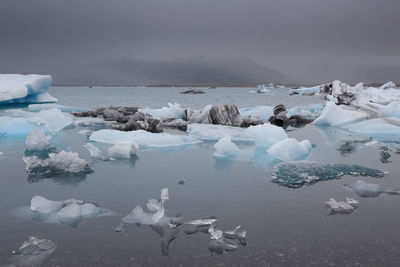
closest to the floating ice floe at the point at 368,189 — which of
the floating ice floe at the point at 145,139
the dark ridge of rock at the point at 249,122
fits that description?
the floating ice floe at the point at 145,139

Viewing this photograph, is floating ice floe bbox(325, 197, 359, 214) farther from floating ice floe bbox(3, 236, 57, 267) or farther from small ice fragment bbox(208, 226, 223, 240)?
floating ice floe bbox(3, 236, 57, 267)

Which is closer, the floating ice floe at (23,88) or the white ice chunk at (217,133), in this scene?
the white ice chunk at (217,133)

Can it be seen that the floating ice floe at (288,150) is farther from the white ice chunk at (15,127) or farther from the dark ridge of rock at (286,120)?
the white ice chunk at (15,127)

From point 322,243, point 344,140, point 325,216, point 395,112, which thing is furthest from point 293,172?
point 395,112

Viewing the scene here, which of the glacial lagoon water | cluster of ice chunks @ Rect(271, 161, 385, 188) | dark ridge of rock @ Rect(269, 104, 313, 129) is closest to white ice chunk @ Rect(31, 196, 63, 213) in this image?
the glacial lagoon water

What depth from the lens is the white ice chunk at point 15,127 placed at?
34.2 feet

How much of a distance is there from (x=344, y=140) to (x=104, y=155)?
7.18 metres

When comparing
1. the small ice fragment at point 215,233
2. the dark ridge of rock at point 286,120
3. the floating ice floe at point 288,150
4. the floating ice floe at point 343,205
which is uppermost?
the small ice fragment at point 215,233

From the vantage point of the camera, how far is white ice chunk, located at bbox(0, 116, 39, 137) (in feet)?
34.2

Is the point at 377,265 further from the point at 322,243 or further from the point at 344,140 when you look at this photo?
the point at 344,140

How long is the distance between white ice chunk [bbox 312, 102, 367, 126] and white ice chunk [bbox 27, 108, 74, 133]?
34.1 feet

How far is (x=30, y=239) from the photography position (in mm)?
2844

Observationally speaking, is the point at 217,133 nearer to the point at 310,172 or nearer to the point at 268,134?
the point at 268,134

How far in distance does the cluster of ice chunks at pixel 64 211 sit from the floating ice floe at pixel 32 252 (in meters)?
Result: 0.49
